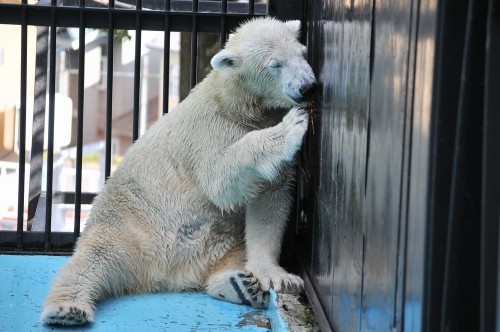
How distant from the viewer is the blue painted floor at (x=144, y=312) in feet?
12.1

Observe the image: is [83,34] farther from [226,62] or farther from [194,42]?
[226,62]

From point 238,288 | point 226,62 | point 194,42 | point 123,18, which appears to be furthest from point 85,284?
point 123,18

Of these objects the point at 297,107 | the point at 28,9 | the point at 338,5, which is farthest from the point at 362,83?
the point at 28,9

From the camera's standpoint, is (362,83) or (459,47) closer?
(459,47)

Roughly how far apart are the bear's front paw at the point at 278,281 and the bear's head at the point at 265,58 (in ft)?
2.65

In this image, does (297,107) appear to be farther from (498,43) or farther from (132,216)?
(498,43)

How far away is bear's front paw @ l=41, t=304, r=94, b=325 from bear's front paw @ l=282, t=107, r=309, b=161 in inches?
43.7

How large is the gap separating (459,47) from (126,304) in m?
2.60

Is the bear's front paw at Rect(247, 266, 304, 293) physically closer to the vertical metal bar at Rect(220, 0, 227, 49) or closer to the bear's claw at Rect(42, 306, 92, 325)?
the bear's claw at Rect(42, 306, 92, 325)

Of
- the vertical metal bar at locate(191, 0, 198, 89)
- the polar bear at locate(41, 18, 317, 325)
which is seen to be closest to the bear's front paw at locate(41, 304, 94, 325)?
the polar bear at locate(41, 18, 317, 325)

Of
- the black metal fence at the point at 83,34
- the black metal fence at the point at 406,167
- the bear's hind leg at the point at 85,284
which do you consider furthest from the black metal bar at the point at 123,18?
the bear's hind leg at the point at 85,284

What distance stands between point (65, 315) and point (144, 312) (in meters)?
0.43

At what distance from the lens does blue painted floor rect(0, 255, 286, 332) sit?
3.70 m

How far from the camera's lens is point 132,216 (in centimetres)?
428
